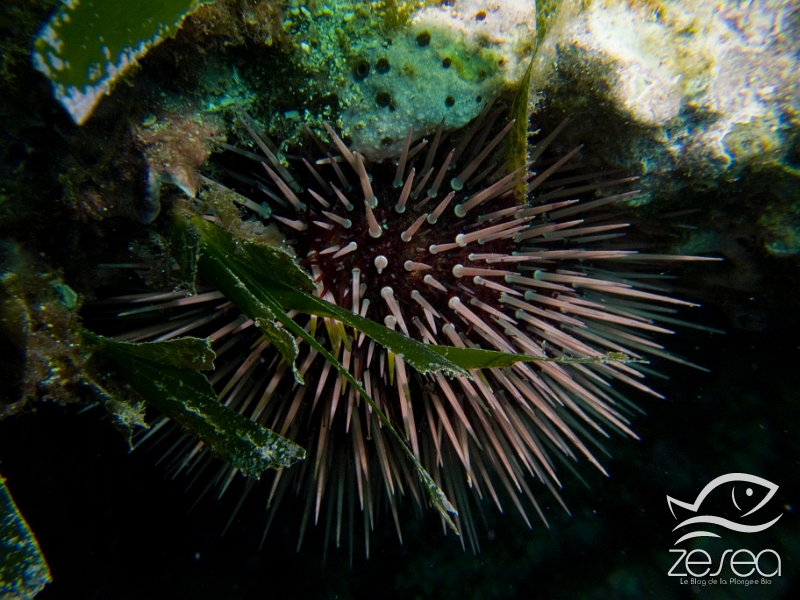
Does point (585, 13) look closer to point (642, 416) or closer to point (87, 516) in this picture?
point (642, 416)

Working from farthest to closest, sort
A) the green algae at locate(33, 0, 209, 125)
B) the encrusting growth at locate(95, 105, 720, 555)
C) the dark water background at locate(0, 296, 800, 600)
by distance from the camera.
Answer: the dark water background at locate(0, 296, 800, 600), the encrusting growth at locate(95, 105, 720, 555), the green algae at locate(33, 0, 209, 125)

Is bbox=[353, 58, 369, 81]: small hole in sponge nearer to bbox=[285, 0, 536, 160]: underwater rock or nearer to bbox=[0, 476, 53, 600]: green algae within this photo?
bbox=[285, 0, 536, 160]: underwater rock

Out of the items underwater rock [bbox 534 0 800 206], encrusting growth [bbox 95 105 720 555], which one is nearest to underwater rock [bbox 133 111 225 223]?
encrusting growth [bbox 95 105 720 555]

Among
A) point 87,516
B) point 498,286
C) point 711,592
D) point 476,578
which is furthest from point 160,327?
point 711,592

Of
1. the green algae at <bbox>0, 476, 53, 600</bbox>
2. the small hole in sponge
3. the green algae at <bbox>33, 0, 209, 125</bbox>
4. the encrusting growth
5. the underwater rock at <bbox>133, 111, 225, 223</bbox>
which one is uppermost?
the green algae at <bbox>33, 0, 209, 125</bbox>

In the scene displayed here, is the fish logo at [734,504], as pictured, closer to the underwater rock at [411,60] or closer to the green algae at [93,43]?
the underwater rock at [411,60]

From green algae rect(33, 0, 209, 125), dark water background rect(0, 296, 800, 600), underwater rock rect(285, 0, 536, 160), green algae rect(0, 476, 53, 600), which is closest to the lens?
green algae rect(33, 0, 209, 125)

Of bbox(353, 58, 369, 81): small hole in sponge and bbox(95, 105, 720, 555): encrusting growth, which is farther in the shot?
bbox(95, 105, 720, 555): encrusting growth
